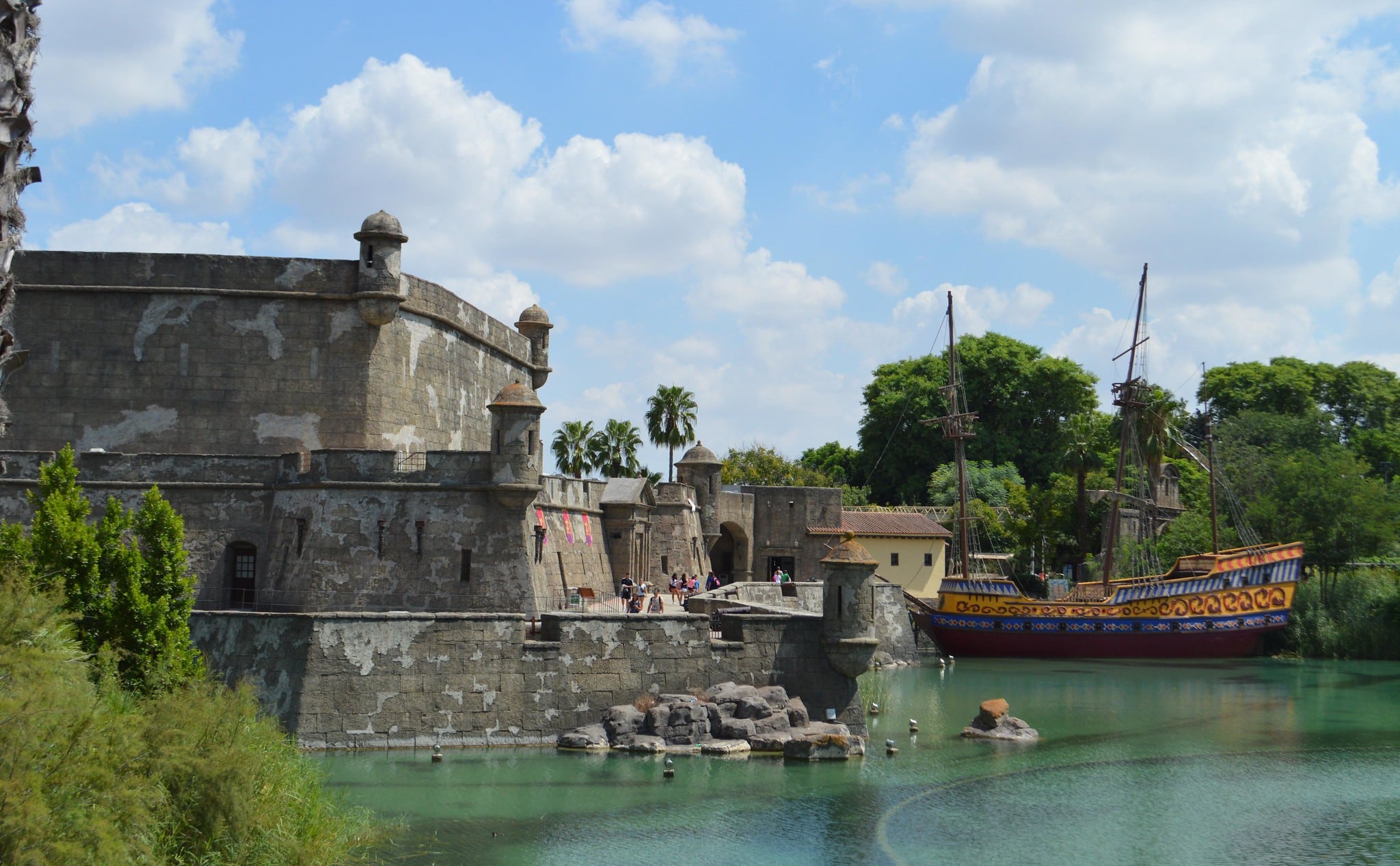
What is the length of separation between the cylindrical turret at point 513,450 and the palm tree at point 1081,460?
29256 millimetres

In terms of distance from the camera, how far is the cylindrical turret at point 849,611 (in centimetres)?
2288

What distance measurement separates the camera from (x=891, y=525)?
4756 centimetres

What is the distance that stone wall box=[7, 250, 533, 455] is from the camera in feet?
86.8

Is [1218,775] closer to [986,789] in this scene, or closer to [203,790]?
[986,789]

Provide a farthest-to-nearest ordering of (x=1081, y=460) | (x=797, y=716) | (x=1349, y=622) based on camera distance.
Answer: (x=1081, y=460)
(x=1349, y=622)
(x=797, y=716)

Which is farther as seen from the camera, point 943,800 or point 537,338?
point 537,338

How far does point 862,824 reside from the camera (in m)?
17.4

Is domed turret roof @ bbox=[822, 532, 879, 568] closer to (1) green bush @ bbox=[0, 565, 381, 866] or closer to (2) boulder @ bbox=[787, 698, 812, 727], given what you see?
(2) boulder @ bbox=[787, 698, 812, 727]

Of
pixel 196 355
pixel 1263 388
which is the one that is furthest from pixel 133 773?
pixel 1263 388

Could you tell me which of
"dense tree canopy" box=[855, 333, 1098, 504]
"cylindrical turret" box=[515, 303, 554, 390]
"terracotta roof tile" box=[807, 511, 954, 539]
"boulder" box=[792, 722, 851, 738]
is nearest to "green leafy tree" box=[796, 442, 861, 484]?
"dense tree canopy" box=[855, 333, 1098, 504]

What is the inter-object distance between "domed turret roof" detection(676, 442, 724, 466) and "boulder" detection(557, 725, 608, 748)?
20.3m

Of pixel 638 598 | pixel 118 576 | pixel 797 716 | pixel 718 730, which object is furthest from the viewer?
pixel 638 598

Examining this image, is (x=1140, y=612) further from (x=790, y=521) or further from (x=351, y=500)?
(x=351, y=500)

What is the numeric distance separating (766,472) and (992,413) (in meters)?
11.9
